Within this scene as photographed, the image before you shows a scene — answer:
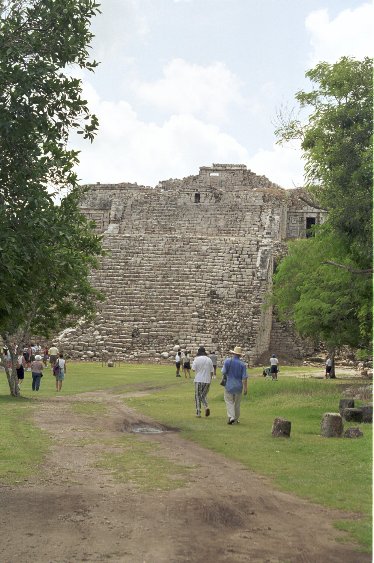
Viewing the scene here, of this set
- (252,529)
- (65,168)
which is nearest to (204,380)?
(65,168)

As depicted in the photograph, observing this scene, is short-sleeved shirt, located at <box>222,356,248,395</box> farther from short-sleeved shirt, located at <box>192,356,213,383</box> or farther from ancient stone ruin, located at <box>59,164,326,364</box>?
ancient stone ruin, located at <box>59,164,326,364</box>

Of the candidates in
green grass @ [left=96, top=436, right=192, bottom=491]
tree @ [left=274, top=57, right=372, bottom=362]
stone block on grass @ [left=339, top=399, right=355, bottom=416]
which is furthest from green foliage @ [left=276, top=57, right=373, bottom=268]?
green grass @ [left=96, top=436, right=192, bottom=491]

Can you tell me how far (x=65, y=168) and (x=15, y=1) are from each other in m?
2.24

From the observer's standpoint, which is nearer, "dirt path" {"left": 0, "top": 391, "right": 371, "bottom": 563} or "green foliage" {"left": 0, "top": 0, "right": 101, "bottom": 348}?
"dirt path" {"left": 0, "top": 391, "right": 371, "bottom": 563}

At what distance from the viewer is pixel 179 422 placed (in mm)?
13875

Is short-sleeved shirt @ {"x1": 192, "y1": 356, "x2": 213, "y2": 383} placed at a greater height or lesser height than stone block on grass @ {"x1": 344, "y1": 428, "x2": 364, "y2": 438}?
greater

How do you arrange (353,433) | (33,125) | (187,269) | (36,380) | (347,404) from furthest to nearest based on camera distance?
(187,269)
(36,380)
(347,404)
(353,433)
(33,125)

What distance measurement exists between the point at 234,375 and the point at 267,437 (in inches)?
70.5

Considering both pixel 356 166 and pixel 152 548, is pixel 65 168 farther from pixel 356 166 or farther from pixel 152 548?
pixel 356 166

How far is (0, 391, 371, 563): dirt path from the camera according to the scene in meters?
5.77

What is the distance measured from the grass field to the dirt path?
1.08 feet

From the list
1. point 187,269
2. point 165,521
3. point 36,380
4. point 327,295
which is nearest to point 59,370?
point 36,380

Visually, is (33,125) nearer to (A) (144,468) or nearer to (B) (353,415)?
(A) (144,468)

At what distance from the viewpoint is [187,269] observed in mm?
35719
